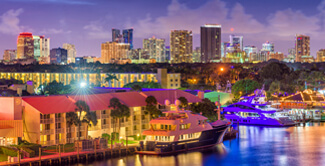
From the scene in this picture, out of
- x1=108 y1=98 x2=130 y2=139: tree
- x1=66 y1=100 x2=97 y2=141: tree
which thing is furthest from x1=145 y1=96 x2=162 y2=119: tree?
x1=66 y1=100 x2=97 y2=141: tree

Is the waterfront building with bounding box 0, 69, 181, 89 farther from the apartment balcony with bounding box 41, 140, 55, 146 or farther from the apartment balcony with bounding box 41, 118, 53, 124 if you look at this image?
the apartment balcony with bounding box 41, 140, 55, 146

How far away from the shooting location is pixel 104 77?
114m

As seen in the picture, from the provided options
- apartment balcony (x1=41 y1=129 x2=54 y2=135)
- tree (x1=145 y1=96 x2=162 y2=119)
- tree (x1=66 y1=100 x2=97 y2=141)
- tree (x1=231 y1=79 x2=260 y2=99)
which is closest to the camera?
apartment balcony (x1=41 y1=129 x2=54 y2=135)

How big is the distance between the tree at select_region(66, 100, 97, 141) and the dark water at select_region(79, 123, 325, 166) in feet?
13.7

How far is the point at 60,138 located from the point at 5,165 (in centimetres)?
730

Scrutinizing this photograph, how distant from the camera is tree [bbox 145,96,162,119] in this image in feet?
146

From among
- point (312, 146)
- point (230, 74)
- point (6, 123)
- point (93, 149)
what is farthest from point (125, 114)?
point (230, 74)

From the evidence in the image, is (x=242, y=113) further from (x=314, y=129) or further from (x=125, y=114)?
(x=125, y=114)

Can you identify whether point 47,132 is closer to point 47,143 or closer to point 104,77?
point 47,143

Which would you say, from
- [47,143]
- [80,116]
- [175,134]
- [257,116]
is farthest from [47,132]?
[257,116]

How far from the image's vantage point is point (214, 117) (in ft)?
174

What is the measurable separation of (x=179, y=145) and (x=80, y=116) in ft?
27.5

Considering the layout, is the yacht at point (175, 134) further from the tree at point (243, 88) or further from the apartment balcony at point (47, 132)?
the tree at point (243, 88)

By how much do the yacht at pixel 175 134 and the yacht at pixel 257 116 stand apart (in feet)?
71.9
